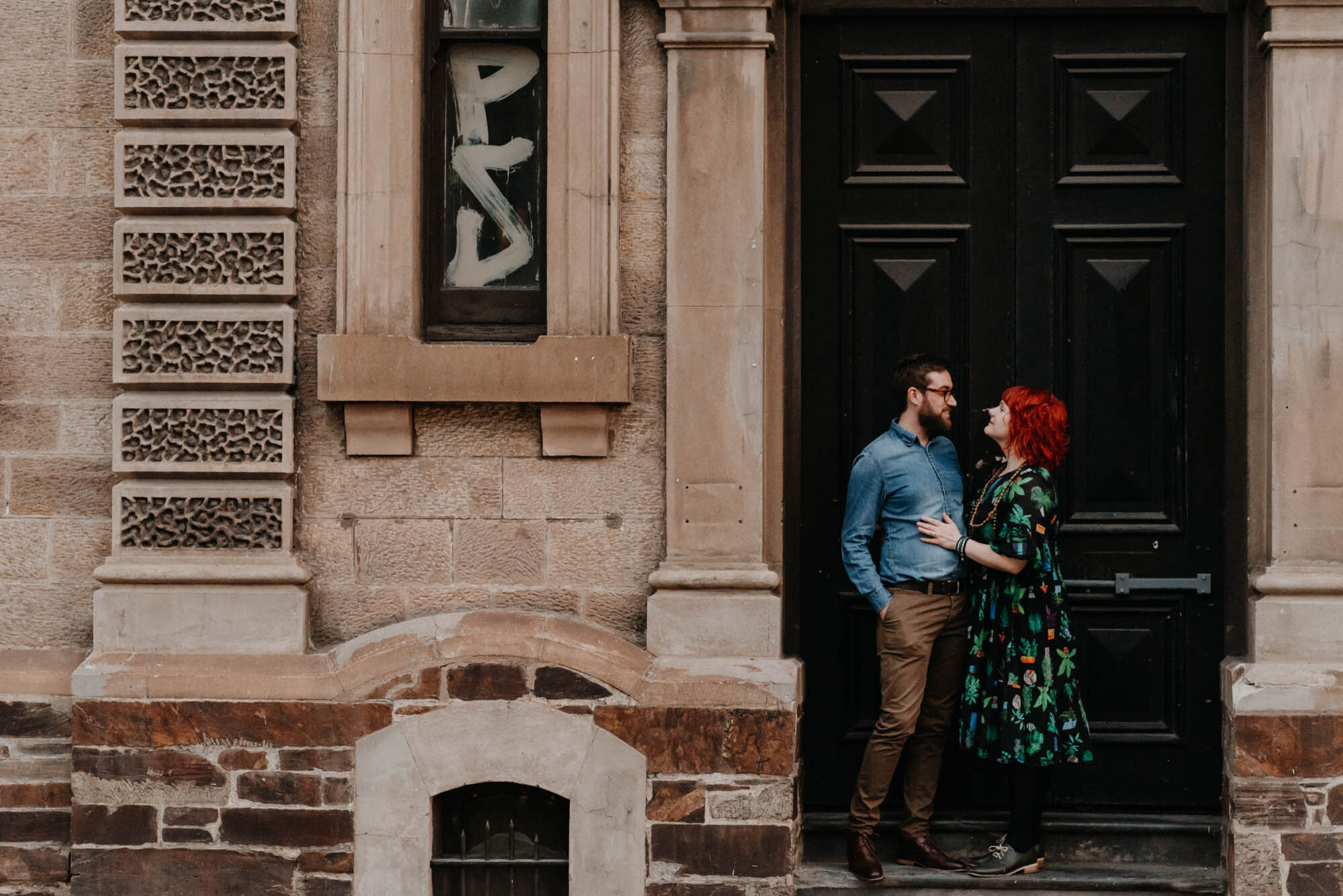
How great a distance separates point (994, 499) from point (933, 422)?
1.29 feet

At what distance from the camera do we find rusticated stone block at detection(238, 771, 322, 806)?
610cm

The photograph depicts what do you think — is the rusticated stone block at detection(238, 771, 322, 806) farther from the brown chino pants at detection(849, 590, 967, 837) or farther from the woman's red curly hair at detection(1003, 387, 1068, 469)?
the woman's red curly hair at detection(1003, 387, 1068, 469)

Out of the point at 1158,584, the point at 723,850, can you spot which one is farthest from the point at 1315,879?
the point at 723,850

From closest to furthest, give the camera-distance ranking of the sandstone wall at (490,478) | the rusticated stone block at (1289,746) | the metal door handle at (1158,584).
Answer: the rusticated stone block at (1289,746) < the sandstone wall at (490,478) < the metal door handle at (1158,584)

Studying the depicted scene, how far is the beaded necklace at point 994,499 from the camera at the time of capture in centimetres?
600

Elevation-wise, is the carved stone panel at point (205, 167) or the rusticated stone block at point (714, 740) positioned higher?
the carved stone panel at point (205, 167)

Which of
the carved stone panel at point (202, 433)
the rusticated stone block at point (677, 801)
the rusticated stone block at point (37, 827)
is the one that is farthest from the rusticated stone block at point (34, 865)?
the rusticated stone block at point (677, 801)

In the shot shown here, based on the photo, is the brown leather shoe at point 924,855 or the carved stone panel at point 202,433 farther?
the brown leather shoe at point 924,855

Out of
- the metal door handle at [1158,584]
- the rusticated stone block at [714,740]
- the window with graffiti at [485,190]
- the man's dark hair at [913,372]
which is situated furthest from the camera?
the metal door handle at [1158,584]

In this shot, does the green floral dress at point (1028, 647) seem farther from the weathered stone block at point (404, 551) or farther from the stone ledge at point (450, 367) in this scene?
the weathered stone block at point (404, 551)

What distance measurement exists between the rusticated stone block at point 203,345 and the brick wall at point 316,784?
1.31 metres

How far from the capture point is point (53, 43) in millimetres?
6367

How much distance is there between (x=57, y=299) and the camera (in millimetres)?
6383

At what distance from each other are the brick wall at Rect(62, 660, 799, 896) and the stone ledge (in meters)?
1.09
